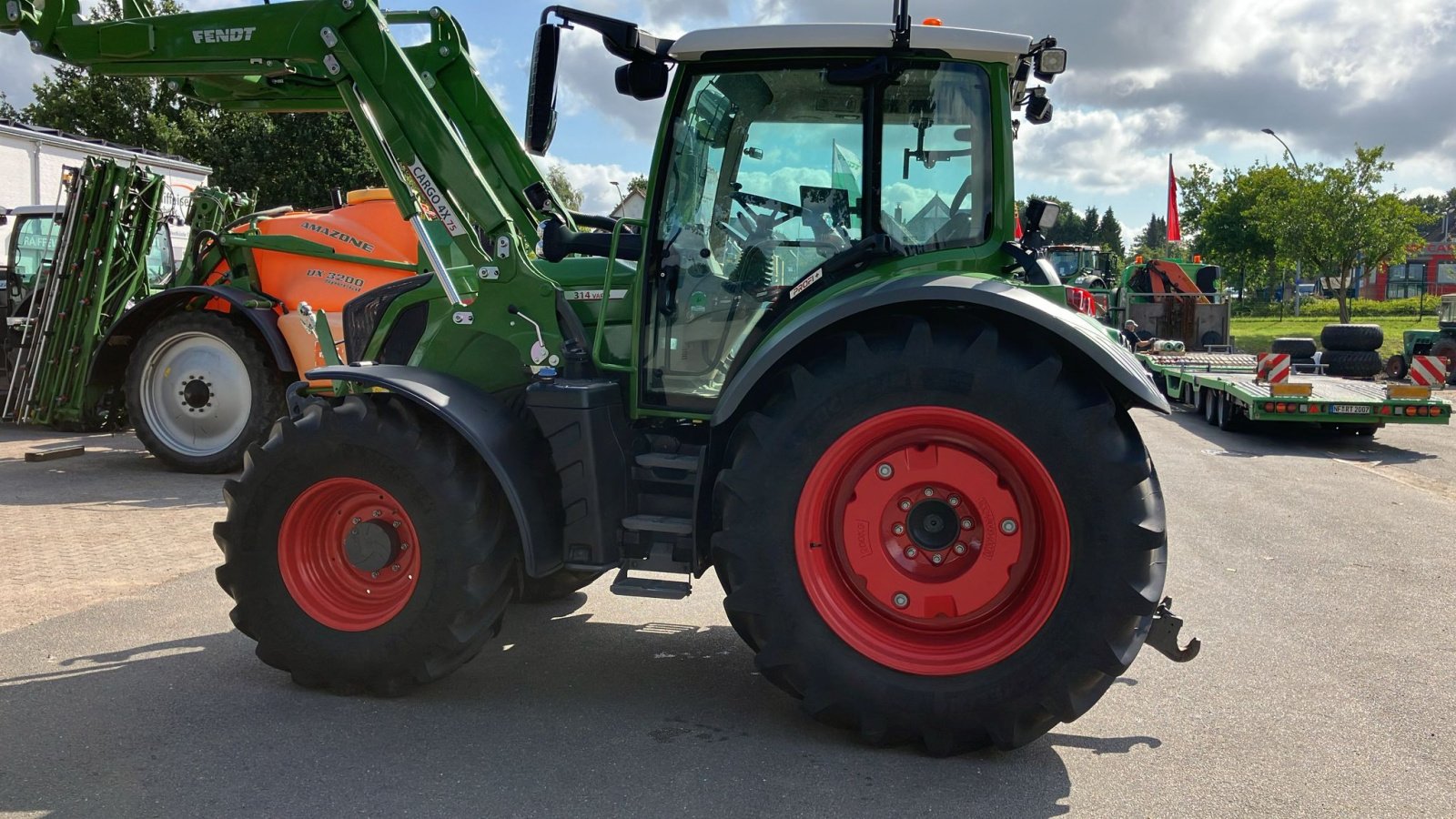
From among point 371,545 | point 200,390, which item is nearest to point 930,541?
point 371,545

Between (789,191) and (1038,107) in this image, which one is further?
(1038,107)

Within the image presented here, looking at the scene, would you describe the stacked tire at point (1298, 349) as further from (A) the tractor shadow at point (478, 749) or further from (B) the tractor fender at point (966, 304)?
(A) the tractor shadow at point (478, 749)

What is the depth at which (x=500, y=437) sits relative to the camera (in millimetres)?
4113

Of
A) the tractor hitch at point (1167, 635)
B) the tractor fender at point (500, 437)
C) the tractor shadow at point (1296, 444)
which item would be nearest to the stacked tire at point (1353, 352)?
the tractor shadow at point (1296, 444)

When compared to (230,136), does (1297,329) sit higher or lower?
lower

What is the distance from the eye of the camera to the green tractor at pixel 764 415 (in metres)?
3.61

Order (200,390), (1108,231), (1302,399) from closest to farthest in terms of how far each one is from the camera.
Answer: (200,390), (1302,399), (1108,231)

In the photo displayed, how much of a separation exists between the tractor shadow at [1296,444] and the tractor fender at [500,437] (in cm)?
985

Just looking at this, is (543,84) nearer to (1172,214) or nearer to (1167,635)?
(1167,635)

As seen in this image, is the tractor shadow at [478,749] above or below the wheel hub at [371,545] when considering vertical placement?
below

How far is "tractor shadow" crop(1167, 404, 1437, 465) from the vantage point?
11758 millimetres

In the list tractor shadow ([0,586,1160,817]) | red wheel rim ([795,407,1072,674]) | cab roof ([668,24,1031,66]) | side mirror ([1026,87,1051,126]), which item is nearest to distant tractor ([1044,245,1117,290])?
side mirror ([1026,87,1051,126])

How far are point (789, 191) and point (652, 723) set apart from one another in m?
2.19

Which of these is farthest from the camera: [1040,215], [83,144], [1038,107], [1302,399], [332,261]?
[83,144]
